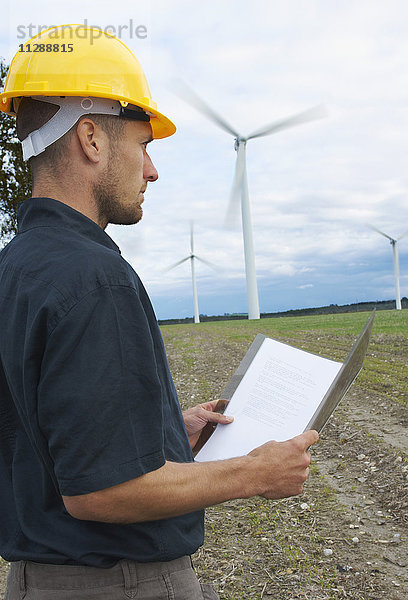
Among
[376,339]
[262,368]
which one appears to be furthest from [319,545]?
[376,339]

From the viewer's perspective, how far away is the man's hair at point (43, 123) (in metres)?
1.81

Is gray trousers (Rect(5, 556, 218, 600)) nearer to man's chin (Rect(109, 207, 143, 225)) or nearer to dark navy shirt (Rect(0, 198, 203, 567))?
dark navy shirt (Rect(0, 198, 203, 567))

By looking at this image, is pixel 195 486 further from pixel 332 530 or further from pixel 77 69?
pixel 332 530

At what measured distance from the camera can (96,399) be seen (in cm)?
138

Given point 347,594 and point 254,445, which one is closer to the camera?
point 254,445

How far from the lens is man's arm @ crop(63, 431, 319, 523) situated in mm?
1437

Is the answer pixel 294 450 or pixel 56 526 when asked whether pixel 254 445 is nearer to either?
pixel 294 450

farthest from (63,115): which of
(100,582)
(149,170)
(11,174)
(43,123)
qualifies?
(11,174)

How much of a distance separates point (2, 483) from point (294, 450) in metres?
0.89

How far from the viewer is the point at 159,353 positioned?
1688 millimetres

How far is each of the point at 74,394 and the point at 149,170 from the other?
0.99 m

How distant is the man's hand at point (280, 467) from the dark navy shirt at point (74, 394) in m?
0.24

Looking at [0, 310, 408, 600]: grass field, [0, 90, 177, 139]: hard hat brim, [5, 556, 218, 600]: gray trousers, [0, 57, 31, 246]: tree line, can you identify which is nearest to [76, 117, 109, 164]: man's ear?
[0, 90, 177, 139]: hard hat brim

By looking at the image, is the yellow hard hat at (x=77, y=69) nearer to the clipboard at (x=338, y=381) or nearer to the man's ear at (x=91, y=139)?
the man's ear at (x=91, y=139)
